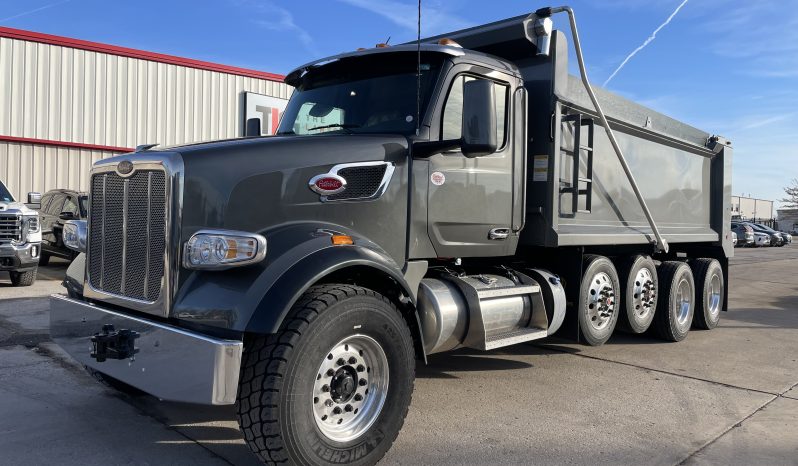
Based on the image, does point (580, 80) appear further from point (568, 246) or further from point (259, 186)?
point (259, 186)

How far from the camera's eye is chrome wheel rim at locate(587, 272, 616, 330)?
6.19m

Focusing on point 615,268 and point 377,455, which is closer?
point 377,455

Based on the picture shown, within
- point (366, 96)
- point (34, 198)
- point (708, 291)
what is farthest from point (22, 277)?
point (708, 291)

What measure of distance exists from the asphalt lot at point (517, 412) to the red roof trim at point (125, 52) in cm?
1126

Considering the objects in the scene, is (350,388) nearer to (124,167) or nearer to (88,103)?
(124,167)

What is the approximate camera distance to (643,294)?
22.8 feet

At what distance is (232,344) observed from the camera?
2.99 metres

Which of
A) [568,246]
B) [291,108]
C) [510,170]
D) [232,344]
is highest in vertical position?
[291,108]

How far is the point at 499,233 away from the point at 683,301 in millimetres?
4039

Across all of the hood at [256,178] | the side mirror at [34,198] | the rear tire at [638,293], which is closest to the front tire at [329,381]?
the hood at [256,178]

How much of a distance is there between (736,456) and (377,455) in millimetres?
2227

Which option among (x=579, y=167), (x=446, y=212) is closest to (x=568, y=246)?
(x=579, y=167)

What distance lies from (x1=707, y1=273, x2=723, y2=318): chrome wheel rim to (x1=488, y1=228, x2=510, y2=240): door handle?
14.9 feet

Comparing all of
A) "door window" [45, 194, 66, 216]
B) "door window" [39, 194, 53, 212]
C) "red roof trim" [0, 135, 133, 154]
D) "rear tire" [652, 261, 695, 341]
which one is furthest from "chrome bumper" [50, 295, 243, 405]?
"red roof trim" [0, 135, 133, 154]
